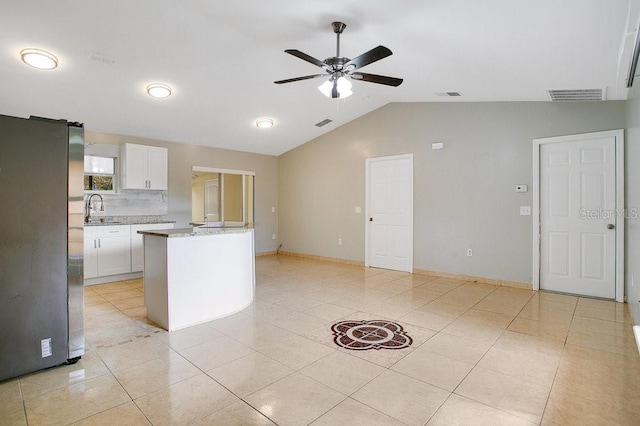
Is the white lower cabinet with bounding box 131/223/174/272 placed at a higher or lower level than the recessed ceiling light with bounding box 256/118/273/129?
lower

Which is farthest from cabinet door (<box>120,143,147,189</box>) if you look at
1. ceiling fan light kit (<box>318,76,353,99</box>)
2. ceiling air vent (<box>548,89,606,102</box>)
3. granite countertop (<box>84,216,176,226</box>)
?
ceiling air vent (<box>548,89,606,102</box>)

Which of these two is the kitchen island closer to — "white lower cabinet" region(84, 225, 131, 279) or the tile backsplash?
"white lower cabinet" region(84, 225, 131, 279)

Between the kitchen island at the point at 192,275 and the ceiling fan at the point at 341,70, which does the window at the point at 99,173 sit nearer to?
the kitchen island at the point at 192,275

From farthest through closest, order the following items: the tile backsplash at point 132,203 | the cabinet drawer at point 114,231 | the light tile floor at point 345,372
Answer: the tile backsplash at point 132,203
the cabinet drawer at point 114,231
the light tile floor at point 345,372

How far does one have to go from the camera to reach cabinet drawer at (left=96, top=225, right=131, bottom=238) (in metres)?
4.96

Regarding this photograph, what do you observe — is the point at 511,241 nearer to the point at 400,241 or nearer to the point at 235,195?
the point at 400,241

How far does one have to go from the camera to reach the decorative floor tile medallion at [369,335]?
9.14 ft

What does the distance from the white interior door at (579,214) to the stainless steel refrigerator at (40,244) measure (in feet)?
17.9

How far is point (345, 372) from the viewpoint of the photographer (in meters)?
2.33

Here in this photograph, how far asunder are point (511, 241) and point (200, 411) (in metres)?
4.62

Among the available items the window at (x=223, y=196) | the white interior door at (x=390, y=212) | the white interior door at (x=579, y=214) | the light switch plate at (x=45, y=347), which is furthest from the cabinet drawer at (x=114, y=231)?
the white interior door at (x=579, y=214)

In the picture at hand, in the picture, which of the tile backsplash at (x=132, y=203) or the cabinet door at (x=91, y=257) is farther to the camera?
the tile backsplash at (x=132, y=203)

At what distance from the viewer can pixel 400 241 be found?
5926mm

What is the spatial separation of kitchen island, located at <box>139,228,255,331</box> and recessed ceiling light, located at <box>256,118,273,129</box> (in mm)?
2951
